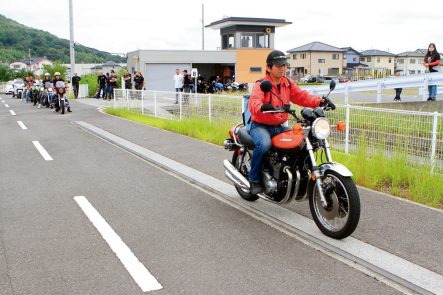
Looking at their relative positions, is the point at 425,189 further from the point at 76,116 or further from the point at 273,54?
the point at 76,116

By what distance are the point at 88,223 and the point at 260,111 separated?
2393 mm

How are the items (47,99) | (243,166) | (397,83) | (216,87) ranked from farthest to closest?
(216,87), (47,99), (397,83), (243,166)

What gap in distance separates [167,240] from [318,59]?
80.2 metres

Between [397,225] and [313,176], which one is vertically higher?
[313,176]

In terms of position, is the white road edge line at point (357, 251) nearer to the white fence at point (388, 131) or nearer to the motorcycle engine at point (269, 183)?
the motorcycle engine at point (269, 183)

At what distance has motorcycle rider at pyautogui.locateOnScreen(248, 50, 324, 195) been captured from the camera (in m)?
5.13

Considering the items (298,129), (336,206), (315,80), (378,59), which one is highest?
(378,59)

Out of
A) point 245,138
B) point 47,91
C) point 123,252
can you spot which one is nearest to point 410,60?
point 47,91

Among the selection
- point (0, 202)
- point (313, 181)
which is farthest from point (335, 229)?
point (0, 202)

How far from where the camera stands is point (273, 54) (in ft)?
17.1

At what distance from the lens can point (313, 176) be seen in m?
4.68

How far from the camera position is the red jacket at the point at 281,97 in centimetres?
518

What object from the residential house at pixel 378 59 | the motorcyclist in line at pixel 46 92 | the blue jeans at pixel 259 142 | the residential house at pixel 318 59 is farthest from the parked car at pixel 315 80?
the blue jeans at pixel 259 142

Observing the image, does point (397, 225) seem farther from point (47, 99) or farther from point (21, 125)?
point (47, 99)
